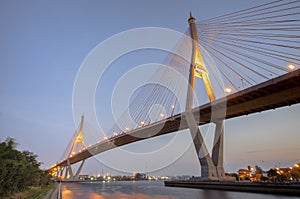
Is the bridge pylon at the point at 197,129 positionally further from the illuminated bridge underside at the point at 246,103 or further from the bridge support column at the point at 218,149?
the illuminated bridge underside at the point at 246,103

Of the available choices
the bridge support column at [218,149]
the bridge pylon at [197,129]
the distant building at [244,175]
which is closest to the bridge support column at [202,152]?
the bridge pylon at [197,129]

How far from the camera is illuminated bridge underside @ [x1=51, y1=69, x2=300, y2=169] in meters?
15.5

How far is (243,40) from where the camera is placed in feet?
55.6

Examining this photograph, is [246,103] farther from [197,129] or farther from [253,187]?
[253,187]

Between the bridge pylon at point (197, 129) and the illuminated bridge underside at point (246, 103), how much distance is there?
926 mm

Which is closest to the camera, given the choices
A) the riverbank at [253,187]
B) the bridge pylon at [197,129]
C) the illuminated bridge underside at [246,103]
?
the illuminated bridge underside at [246,103]

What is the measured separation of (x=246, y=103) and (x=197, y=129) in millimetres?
5323

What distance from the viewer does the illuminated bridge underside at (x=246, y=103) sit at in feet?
50.9

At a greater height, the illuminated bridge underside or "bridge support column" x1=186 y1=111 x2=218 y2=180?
the illuminated bridge underside

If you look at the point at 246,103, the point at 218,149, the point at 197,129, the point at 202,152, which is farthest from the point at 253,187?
the point at 246,103

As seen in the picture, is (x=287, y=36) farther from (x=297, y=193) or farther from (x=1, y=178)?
(x=1, y=178)

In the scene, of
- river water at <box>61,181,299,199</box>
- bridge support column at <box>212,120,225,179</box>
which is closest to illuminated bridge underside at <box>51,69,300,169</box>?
bridge support column at <box>212,120,225,179</box>

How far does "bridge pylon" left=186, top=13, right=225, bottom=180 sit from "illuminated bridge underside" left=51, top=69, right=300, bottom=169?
926 millimetres

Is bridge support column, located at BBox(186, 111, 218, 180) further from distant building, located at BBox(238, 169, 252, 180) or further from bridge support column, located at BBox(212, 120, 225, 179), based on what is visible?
distant building, located at BBox(238, 169, 252, 180)
